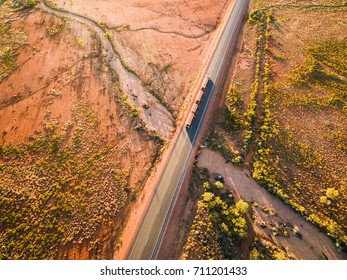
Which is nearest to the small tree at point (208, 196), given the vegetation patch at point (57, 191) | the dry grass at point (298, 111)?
the dry grass at point (298, 111)

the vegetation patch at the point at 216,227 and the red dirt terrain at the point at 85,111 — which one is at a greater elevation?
the red dirt terrain at the point at 85,111

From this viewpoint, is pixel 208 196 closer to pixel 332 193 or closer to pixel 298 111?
pixel 332 193

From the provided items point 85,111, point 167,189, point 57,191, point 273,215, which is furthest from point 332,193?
point 85,111

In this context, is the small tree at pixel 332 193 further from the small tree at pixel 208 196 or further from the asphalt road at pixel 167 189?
the asphalt road at pixel 167 189

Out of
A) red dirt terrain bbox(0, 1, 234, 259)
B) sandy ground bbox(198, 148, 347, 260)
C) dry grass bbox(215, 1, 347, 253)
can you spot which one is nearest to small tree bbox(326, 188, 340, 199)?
dry grass bbox(215, 1, 347, 253)

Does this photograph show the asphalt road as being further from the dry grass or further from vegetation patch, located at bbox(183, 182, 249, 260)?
the dry grass

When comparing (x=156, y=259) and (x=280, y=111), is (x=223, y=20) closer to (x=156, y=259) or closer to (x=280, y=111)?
(x=280, y=111)
